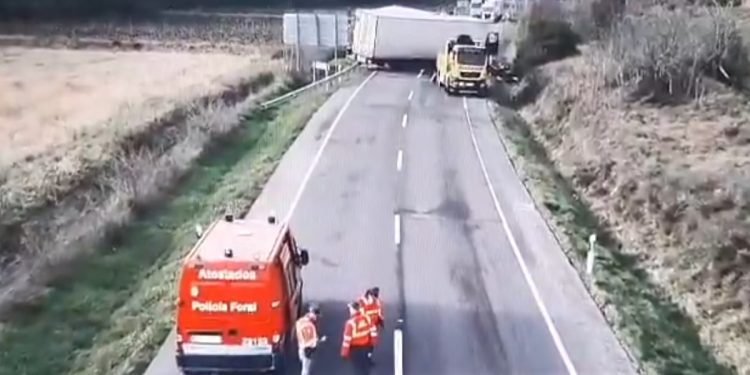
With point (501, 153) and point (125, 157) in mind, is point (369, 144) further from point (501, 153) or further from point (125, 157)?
point (125, 157)

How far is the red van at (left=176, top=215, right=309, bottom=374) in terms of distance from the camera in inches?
590

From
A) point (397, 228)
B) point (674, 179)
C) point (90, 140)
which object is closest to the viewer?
point (397, 228)

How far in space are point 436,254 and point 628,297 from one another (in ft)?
13.5

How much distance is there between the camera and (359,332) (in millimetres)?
15969

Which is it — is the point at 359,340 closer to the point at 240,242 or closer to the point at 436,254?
the point at 240,242

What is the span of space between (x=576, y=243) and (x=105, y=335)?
10.4 meters

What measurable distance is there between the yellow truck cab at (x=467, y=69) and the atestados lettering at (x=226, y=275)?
33.8m

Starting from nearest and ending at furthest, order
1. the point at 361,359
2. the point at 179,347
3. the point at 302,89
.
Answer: the point at 179,347 → the point at 361,359 → the point at 302,89

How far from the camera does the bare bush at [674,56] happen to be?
39.5 m

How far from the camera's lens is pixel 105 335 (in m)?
18.4

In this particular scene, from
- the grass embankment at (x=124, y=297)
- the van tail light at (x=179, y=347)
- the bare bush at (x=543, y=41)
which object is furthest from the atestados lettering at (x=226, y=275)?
the bare bush at (x=543, y=41)

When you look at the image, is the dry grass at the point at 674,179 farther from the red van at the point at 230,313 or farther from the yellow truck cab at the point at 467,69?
the red van at the point at 230,313

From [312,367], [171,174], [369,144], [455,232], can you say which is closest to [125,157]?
[171,174]

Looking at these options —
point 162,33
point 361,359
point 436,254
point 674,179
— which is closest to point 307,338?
point 361,359
